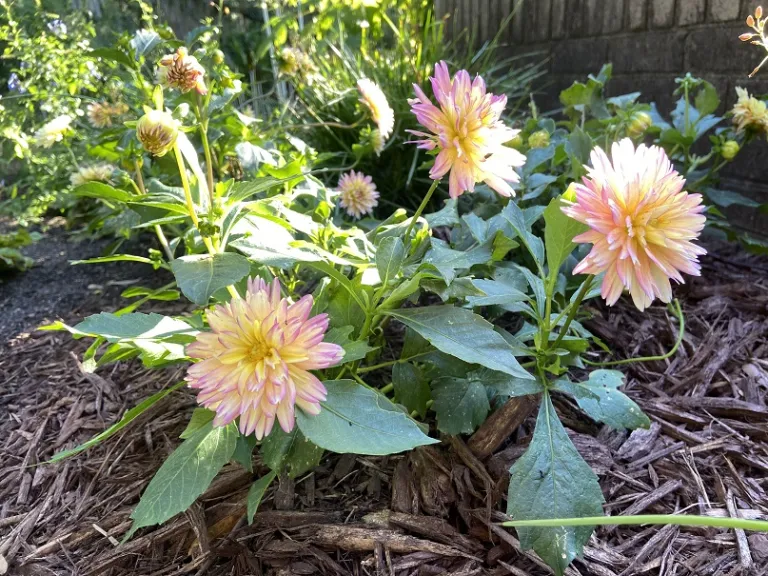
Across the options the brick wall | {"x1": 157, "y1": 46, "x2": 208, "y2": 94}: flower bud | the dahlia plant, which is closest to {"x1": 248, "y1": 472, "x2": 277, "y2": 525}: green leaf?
the dahlia plant

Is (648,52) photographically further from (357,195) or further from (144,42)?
(144,42)

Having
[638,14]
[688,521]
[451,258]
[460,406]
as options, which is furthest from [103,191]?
[638,14]

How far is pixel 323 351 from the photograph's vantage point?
78 cm

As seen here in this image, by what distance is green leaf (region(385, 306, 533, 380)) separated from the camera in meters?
0.86

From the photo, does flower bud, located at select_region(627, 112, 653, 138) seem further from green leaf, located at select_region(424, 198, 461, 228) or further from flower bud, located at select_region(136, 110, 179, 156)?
flower bud, located at select_region(136, 110, 179, 156)

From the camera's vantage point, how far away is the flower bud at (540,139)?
1624mm

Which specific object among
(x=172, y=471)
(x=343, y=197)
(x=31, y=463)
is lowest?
(x=31, y=463)

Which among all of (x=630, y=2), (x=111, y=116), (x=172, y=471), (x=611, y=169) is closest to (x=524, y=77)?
(x=630, y=2)

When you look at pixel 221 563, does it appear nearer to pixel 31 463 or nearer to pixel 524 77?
pixel 31 463

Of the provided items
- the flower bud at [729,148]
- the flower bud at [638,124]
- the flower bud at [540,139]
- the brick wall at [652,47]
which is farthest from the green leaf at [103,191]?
the brick wall at [652,47]

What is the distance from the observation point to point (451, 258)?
3.14 feet

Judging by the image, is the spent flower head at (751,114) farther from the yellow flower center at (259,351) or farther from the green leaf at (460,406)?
the yellow flower center at (259,351)

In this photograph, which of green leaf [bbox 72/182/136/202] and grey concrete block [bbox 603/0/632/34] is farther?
grey concrete block [bbox 603/0/632/34]

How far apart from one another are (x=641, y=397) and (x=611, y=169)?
651 mm
